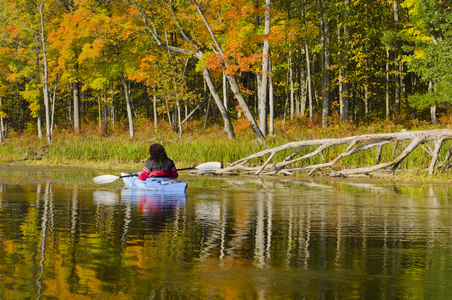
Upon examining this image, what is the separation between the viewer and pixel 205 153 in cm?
2342

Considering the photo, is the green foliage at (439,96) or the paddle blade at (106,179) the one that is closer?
the paddle blade at (106,179)

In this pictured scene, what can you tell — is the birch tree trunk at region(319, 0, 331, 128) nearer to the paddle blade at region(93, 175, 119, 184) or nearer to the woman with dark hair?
the paddle blade at region(93, 175, 119, 184)

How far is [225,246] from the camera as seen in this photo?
7.34m

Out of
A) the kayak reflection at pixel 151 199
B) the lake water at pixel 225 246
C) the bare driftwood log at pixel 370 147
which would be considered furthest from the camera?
the bare driftwood log at pixel 370 147

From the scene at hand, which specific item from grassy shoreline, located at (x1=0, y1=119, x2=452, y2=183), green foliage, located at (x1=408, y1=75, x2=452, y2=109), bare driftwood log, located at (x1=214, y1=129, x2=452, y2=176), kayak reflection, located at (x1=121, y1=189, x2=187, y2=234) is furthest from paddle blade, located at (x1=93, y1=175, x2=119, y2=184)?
green foliage, located at (x1=408, y1=75, x2=452, y2=109)

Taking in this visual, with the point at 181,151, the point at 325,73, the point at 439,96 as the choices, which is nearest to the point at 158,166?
the point at 181,151

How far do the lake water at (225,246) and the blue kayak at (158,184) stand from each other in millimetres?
629

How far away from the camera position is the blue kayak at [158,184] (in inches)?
556

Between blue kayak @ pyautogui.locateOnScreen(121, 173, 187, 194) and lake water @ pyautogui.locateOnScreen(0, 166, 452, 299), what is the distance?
2.06ft

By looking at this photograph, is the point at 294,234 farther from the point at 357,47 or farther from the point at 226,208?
the point at 357,47

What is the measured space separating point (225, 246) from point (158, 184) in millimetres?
7937

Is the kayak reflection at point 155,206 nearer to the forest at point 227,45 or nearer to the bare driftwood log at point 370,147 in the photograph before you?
the bare driftwood log at point 370,147

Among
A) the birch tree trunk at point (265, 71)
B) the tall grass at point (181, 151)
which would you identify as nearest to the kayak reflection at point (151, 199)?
the tall grass at point (181, 151)

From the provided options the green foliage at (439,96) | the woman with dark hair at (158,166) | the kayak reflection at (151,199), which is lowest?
the kayak reflection at (151,199)
